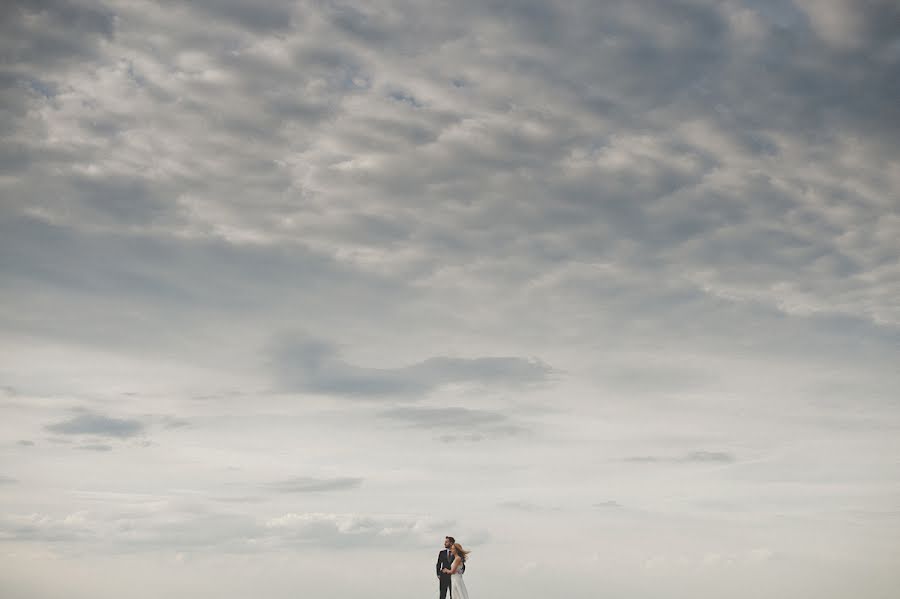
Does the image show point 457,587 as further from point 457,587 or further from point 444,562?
point 444,562

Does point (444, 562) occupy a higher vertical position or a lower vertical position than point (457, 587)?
higher

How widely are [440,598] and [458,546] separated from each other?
5.02m

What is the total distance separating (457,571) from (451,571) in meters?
0.90

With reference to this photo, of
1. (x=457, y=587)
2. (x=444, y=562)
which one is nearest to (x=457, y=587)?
(x=457, y=587)

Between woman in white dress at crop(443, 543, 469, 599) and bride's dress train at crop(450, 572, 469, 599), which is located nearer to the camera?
woman in white dress at crop(443, 543, 469, 599)

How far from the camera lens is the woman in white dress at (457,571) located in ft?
153

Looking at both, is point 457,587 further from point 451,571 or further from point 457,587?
point 451,571

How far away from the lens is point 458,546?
46.5 m

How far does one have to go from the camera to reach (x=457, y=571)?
47.8 metres

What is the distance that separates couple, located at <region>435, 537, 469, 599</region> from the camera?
47266mm

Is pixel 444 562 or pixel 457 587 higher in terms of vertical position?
pixel 444 562

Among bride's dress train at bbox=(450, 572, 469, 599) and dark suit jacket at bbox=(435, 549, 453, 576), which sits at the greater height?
dark suit jacket at bbox=(435, 549, 453, 576)

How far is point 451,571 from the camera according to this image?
1853 inches

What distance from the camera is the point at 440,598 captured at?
1939 inches
